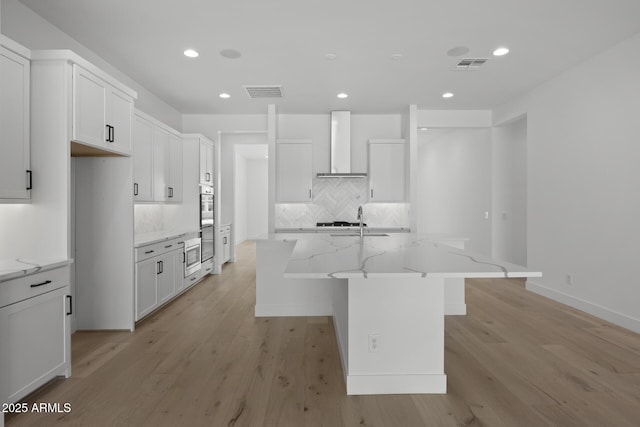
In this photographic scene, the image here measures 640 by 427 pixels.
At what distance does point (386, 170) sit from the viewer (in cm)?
576

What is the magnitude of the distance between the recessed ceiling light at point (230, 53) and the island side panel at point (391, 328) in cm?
286

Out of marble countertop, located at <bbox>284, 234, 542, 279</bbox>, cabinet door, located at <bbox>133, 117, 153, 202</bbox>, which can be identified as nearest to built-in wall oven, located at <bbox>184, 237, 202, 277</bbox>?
cabinet door, located at <bbox>133, 117, 153, 202</bbox>

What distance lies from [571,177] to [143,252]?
5.04 meters

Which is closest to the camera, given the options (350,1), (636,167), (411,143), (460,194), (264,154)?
(350,1)

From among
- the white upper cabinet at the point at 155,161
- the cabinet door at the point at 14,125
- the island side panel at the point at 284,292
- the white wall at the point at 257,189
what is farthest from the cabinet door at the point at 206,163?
the white wall at the point at 257,189

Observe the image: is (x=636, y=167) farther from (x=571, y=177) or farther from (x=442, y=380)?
(x=442, y=380)

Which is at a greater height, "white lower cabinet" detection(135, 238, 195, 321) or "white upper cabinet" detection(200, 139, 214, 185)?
"white upper cabinet" detection(200, 139, 214, 185)

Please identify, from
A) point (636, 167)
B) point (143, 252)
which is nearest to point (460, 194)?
point (636, 167)

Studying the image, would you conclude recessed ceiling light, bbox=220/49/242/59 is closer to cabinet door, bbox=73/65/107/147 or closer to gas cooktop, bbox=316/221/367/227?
cabinet door, bbox=73/65/107/147

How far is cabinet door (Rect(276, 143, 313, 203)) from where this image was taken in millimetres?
5633

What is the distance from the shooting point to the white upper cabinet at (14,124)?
216cm

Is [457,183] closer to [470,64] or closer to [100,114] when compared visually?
[470,64]

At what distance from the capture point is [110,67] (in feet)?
12.8

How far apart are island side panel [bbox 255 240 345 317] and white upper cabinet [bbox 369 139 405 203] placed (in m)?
2.47
